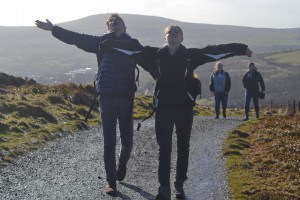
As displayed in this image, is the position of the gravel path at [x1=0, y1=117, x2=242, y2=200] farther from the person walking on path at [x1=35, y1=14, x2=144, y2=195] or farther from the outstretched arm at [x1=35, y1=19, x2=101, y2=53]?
the outstretched arm at [x1=35, y1=19, x2=101, y2=53]

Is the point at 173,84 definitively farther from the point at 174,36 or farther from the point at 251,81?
the point at 251,81

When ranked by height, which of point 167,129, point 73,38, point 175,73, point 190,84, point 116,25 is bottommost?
point 167,129

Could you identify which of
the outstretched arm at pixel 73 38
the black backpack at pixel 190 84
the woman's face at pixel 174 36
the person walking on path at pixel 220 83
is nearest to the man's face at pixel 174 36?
the woman's face at pixel 174 36

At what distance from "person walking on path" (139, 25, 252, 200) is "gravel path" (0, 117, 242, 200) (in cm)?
79

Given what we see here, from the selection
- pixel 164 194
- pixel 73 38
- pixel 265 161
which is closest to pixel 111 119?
pixel 73 38

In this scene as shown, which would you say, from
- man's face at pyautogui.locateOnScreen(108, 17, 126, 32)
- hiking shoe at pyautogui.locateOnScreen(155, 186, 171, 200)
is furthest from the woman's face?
hiking shoe at pyautogui.locateOnScreen(155, 186, 171, 200)

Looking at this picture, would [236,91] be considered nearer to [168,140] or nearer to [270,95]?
[270,95]

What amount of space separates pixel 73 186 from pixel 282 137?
26.9 feet

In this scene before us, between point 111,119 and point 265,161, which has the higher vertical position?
point 111,119

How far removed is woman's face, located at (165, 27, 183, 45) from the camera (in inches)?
305

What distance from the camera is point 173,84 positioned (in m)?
7.76

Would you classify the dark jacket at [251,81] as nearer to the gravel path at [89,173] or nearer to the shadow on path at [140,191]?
the gravel path at [89,173]

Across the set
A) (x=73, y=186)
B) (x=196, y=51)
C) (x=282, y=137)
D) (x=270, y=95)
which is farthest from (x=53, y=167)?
(x=270, y=95)

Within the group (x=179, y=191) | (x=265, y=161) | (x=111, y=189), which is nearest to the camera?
(x=179, y=191)
